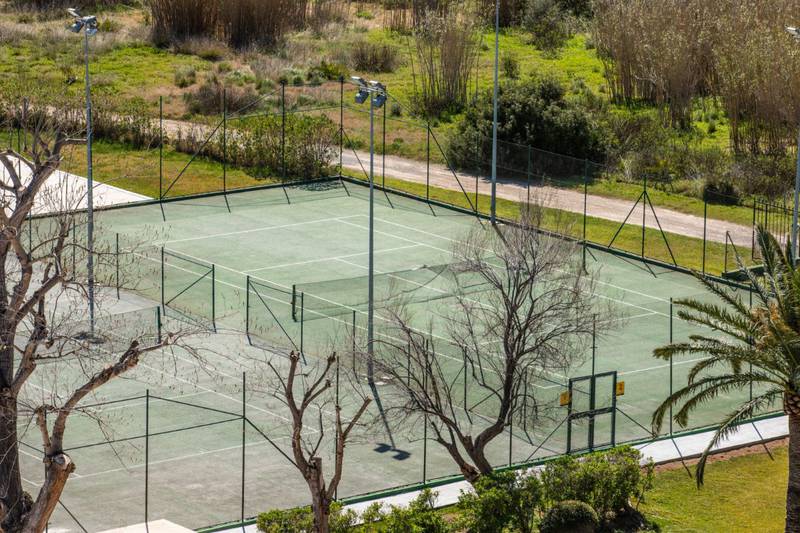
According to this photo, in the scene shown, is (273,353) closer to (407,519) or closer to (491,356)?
(491,356)

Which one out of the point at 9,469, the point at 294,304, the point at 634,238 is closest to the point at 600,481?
the point at 9,469

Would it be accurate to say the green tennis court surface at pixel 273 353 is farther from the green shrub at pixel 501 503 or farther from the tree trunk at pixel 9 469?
the green shrub at pixel 501 503

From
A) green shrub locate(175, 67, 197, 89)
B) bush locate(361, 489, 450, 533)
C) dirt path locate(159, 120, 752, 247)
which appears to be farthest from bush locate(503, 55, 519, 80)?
bush locate(361, 489, 450, 533)

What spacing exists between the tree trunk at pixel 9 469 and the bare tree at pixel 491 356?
7.65 meters

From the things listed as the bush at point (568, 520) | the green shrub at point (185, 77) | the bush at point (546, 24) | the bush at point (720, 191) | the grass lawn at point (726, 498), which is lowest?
the grass lawn at point (726, 498)

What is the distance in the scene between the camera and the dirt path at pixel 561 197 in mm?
55188

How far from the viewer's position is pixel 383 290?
4534 centimetres

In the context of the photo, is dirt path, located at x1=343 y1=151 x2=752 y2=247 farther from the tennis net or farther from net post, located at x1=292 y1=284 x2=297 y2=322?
net post, located at x1=292 y1=284 x2=297 y2=322

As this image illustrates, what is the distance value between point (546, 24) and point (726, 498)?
193ft

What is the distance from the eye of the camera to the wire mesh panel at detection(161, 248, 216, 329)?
144 ft

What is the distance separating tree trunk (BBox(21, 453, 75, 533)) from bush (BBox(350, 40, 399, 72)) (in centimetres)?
5816

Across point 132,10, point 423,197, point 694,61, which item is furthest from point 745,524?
point 132,10

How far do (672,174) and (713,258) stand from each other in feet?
34.0

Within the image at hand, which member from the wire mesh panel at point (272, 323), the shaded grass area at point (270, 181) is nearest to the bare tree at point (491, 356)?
the wire mesh panel at point (272, 323)
